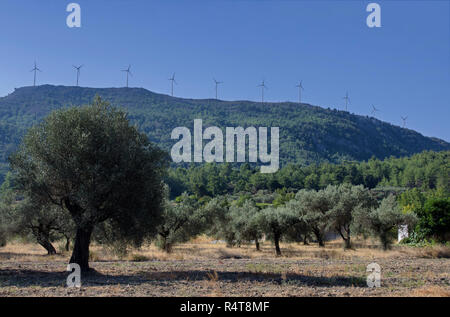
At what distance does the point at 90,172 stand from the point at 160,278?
5538mm

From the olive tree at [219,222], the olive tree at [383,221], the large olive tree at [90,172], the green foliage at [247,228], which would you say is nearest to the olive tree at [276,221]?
the green foliage at [247,228]

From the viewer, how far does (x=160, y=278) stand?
1802 cm

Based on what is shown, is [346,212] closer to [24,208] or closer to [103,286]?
[24,208]

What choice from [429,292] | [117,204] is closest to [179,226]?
[117,204]

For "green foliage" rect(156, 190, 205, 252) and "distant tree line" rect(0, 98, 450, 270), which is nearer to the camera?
"distant tree line" rect(0, 98, 450, 270)

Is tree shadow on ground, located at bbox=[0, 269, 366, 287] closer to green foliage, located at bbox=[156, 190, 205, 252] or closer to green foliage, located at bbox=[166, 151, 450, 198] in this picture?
green foliage, located at bbox=[156, 190, 205, 252]

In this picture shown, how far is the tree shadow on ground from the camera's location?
53.6ft

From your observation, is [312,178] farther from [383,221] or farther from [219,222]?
[383,221]

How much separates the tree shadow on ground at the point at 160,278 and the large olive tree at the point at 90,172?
1862 millimetres

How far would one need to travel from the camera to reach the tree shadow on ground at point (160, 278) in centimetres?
1633

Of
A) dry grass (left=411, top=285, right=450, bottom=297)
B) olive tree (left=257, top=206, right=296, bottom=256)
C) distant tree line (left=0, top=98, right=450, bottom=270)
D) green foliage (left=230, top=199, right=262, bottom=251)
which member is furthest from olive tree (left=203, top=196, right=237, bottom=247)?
dry grass (left=411, top=285, right=450, bottom=297)

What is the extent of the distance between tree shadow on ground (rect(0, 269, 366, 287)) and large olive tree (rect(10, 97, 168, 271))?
6.11 ft

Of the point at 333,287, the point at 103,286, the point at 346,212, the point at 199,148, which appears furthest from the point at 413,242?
the point at 199,148
